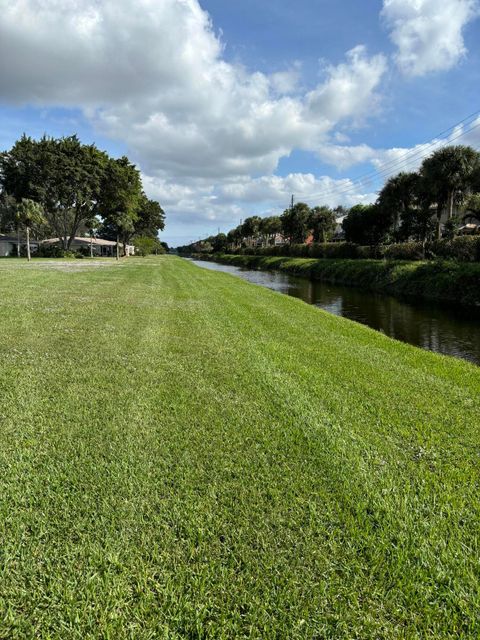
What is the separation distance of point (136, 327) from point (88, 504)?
6218mm

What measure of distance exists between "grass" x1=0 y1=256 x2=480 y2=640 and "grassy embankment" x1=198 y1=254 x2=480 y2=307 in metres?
17.2

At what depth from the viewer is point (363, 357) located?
7.39 m

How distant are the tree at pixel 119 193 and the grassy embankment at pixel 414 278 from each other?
27.3 metres

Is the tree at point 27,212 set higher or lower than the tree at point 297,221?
lower

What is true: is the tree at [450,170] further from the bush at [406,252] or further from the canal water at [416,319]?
the canal water at [416,319]

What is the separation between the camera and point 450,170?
31734 millimetres

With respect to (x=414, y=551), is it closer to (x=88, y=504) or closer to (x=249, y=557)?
→ (x=249, y=557)

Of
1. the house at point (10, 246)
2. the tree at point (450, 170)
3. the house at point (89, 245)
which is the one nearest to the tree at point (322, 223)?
the tree at point (450, 170)

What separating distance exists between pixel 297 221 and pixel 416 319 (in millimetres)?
53492

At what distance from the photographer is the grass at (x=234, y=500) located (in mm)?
2088

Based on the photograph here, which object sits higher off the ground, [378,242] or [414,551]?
[378,242]

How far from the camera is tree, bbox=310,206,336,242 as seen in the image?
63.1m

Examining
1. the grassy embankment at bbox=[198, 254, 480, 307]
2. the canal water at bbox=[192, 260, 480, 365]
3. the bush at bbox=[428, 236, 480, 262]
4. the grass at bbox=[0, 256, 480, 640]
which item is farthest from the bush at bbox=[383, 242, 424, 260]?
the grass at bbox=[0, 256, 480, 640]

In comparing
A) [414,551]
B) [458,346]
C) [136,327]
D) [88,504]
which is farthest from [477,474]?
[458,346]
